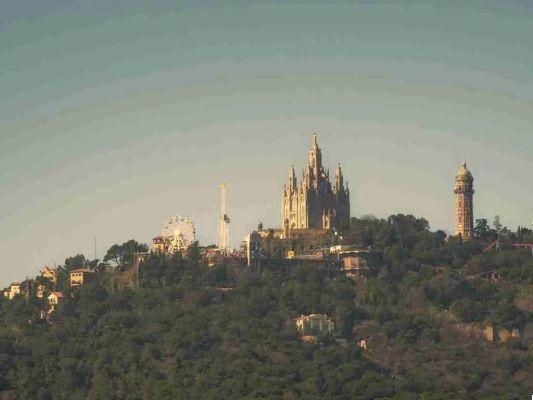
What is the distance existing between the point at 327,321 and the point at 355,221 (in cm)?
2166

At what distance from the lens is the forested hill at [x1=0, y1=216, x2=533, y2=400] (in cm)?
14188

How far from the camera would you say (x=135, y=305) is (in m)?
160

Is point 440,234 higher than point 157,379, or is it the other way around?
point 440,234

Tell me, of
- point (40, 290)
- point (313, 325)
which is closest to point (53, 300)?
point (40, 290)

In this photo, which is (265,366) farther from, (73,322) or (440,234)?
(440,234)

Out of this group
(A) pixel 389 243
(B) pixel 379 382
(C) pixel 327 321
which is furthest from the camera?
(A) pixel 389 243

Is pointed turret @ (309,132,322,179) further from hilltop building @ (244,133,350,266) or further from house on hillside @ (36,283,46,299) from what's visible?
house on hillside @ (36,283,46,299)

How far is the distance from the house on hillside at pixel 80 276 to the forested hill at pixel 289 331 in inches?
55.3

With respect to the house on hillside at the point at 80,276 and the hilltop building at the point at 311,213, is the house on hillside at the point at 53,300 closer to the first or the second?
the house on hillside at the point at 80,276

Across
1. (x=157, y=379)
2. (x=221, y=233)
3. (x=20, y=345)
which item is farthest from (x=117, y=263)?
(x=157, y=379)

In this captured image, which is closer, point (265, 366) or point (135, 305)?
point (265, 366)

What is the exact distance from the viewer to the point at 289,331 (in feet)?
498

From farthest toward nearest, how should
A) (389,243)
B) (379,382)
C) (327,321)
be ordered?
(389,243) < (327,321) < (379,382)

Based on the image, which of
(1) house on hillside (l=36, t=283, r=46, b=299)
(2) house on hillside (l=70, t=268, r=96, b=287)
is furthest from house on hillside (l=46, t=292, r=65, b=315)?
(2) house on hillside (l=70, t=268, r=96, b=287)
